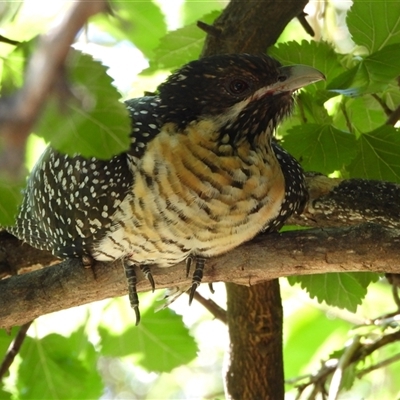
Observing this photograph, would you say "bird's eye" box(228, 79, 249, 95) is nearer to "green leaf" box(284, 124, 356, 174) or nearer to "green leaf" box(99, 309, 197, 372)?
"green leaf" box(284, 124, 356, 174)

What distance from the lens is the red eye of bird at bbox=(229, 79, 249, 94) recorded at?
1.37 m

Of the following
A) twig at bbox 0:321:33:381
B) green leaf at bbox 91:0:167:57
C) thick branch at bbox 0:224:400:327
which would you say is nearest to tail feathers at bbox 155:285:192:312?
thick branch at bbox 0:224:400:327

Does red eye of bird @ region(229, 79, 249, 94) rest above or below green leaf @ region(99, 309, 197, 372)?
above

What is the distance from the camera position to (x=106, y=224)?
4.30ft

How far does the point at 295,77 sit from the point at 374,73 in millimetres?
180

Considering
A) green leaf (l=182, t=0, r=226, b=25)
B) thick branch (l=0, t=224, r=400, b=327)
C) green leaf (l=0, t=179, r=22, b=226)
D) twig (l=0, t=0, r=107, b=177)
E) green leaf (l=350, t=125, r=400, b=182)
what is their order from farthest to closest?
1. green leaf (l=182, t=0, r=226, b=25)
2. green leaf (l=350, t=125, r=400, b=182)
3. thick branch (l=0, t=224, r=400, b=327)
4. green leaf (l=0, t=179, r=22, b=226)
5. twig (l=0, t=0, r=107, b=177)

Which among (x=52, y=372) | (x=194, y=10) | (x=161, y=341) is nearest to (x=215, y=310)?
(x=161, y=341)

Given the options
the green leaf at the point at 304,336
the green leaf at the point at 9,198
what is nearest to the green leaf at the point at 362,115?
the green leaf at the point at 304,336

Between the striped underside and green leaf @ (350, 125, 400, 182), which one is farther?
green leaf @ (350, 125, 400, 182)

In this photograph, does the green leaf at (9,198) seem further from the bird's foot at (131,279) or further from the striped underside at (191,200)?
the bird's foot at (131,279)

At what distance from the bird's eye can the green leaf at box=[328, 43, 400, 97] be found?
198 millimetres

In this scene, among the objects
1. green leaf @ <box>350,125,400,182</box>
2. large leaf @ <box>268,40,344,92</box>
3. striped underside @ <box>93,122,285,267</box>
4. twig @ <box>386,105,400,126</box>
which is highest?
large leaf @ <box>268,40,344,92</box>

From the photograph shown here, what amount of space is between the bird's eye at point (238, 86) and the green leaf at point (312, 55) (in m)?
0.25

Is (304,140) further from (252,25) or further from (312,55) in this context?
(252,25)
